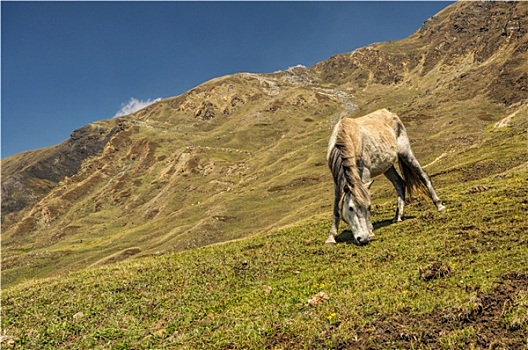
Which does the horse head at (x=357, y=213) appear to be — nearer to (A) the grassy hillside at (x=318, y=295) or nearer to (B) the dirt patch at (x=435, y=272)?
(A) the grassy hillside at (x=318, y=295)

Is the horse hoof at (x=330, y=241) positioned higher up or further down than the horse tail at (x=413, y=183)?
further down

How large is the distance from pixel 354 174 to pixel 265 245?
7.08m

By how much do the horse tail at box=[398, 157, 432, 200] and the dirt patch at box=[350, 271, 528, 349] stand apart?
1229 cm

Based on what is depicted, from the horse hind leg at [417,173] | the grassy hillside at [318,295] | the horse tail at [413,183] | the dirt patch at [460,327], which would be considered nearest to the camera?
the dirt patch at [460,327]

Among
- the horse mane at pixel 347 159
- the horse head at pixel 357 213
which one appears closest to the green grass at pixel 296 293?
the horse head at pixel 357 213

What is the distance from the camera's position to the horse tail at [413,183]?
2128 centimetres

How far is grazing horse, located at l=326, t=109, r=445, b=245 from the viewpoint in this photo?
637 inches

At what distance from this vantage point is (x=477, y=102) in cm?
11906

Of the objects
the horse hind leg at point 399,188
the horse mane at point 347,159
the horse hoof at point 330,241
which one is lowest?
the horse hoof at point 330,241

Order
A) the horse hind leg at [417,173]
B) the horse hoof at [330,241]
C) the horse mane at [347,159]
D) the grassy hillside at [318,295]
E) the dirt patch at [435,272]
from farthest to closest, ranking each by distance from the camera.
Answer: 1. the horse hind leg at [417,173]
2. the horse hoof at [330,241]
3. the horse mane at [347,159]
4. the dirt patch at [435,272]
5. the grassy hillside at [318,295]

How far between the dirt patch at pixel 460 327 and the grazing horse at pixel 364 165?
708cm

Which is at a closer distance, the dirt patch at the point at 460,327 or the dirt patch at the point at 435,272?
the dirt patch at the point at 460,327

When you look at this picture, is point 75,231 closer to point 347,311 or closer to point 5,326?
point 5,326

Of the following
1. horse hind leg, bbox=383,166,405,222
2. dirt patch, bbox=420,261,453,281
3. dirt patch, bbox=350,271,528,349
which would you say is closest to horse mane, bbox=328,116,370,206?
dirt patch, bbox=420,261,453,281
